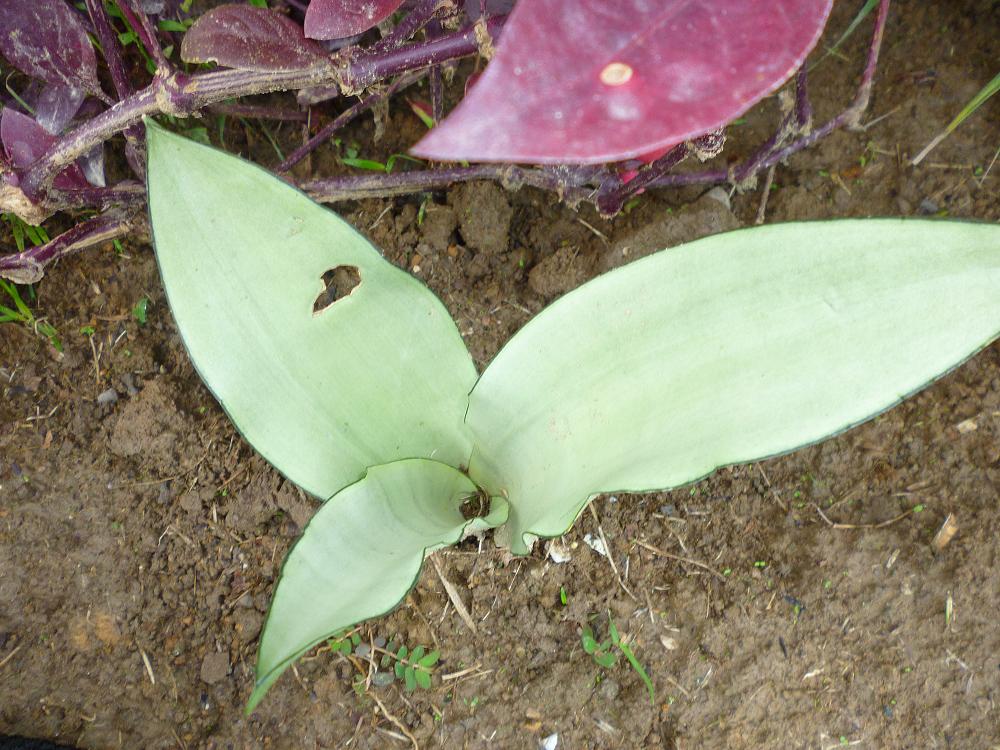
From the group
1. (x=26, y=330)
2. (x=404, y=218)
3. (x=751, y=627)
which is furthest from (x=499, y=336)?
(x=26, y=330)

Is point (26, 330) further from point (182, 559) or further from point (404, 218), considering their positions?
point (404, 218)

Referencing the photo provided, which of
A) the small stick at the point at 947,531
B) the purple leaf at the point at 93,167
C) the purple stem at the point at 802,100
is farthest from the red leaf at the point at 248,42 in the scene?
the small stick at the point at 947,531

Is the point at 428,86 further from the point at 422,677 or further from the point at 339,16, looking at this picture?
the point at 422,677

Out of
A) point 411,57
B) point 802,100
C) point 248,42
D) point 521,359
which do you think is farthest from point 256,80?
point 802,100

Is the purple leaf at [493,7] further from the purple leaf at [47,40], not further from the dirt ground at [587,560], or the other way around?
the purple leaf at [47,40]

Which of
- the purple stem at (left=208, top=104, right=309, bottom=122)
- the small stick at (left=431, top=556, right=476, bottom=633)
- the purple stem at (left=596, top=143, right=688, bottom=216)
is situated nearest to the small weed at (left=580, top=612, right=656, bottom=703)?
the small stick at (left=431, top=556, right=476, bottom=633)

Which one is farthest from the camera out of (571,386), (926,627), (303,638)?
(926,627)
